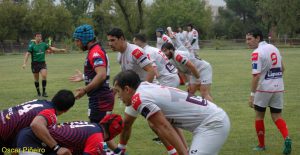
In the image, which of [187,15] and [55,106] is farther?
[187,15]

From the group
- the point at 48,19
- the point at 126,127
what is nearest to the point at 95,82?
the point at 126,127

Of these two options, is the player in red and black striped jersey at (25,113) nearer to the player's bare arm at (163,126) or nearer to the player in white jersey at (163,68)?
the player's bare arm at (163,126)

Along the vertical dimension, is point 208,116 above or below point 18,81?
above

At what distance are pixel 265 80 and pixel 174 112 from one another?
345 centimetres

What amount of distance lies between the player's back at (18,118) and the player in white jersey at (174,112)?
1.17 meters

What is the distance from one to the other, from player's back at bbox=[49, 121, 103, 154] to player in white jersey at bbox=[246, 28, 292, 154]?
10.9 feet

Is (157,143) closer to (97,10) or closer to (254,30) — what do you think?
(254,30)

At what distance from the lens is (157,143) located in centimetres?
909

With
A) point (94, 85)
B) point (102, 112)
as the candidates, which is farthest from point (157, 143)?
point (94, 85)

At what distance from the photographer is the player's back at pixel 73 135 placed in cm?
589

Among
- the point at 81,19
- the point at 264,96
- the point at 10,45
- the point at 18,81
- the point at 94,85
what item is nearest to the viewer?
the point at 94,85

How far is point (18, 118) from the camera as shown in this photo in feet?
19.5

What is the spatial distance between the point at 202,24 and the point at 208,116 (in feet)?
234

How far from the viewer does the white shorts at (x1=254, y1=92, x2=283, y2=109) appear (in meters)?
8.31
